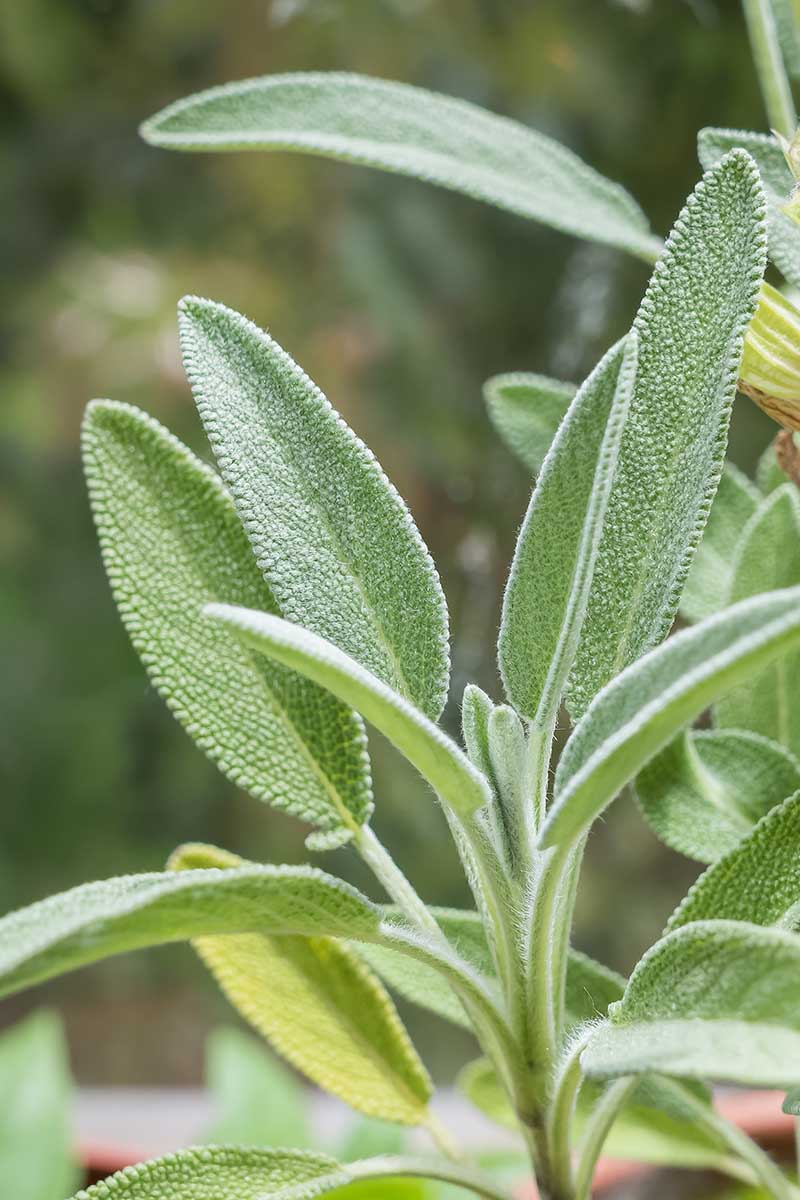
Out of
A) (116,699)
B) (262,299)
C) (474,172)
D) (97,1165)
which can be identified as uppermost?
(262,299)

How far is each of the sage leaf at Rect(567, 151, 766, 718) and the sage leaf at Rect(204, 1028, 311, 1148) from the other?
41 centimetres

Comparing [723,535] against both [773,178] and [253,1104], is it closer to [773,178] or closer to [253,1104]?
[773,178]

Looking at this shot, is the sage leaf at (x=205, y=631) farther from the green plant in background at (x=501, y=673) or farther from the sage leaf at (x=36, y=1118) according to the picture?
the sage leaf at (x=36, y=1118)

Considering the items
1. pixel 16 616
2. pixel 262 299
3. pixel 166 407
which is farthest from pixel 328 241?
pixel 16 616

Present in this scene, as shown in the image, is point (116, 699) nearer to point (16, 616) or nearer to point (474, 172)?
point (16, 616)


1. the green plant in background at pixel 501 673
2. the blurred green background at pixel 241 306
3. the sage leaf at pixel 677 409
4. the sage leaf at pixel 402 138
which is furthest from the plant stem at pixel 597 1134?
the blurred green background at pixel 241 306

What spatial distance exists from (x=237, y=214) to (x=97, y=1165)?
896 millimetres

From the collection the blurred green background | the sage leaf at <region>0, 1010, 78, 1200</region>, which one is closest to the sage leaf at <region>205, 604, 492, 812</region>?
the sage leaf at <region>0, 1010, 78, 1200</region>

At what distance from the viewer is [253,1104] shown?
574 millimetres

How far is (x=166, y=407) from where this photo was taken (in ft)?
3.74

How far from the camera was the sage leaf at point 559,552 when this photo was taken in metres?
0.21

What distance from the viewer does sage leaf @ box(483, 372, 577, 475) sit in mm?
352

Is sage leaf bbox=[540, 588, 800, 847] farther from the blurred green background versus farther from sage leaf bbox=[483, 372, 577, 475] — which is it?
the blurred green background

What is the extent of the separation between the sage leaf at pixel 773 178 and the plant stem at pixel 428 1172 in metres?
0.23
